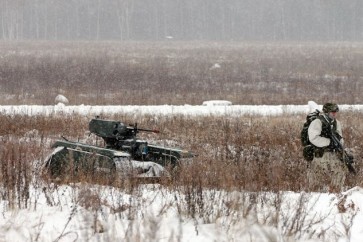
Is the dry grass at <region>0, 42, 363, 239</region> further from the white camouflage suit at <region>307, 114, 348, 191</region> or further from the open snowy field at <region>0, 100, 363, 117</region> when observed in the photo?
the open snowy field at <region>0, 100, 363, 117</region>

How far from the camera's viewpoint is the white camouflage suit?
340 inches

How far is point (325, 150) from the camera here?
29.3 ft

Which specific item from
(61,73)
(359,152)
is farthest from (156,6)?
(359,152)

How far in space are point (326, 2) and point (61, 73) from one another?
59.7 meters

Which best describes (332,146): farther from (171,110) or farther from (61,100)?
(61,100)

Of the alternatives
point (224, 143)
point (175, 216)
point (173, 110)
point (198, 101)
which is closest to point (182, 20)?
point (198, 101)

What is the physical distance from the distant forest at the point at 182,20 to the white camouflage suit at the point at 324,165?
227 feet

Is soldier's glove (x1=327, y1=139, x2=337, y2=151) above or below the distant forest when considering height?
below

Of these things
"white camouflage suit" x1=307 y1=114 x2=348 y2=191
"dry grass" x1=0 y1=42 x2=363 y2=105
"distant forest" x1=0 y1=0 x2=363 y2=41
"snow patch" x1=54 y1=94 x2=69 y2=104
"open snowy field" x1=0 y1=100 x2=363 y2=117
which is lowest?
"white camouflage suit" x1=307 y1=114 x2=348 y2=191

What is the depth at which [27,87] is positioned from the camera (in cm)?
2689

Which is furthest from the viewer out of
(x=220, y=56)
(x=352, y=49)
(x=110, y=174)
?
(x=352, y=49)

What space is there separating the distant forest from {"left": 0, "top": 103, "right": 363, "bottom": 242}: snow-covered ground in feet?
233

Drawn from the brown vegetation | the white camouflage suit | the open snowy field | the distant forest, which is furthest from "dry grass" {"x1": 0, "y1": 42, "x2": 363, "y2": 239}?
the distant forest

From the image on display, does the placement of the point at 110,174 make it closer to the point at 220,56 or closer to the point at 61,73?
the point at 61,73
